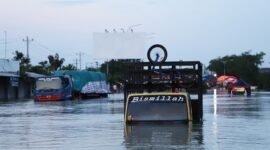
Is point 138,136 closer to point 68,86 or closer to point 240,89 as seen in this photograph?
point 68,86

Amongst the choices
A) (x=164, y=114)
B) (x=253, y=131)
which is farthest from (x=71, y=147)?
(x=253, y=131)

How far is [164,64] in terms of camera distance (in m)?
22.2

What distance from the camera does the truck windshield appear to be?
5762 centimetres

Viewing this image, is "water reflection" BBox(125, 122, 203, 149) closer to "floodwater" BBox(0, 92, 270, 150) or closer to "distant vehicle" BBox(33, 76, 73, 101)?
"floodwater" BBox(0, 92, 270, 150)

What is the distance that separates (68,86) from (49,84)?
234 cm

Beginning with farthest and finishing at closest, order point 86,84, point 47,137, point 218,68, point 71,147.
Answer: point 218,68 → point 86,84 → point 47,137 → point 71,147

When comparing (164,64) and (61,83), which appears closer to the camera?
(164,64)

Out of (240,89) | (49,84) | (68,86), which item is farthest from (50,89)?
(240,89)

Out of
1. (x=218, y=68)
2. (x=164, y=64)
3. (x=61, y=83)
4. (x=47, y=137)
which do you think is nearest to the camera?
(x=47, y=137)

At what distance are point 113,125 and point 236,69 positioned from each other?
5947 inches

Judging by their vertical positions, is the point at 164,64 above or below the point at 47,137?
above

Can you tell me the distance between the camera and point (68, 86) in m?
59.5

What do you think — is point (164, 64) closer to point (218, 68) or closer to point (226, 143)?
point (226, 143)

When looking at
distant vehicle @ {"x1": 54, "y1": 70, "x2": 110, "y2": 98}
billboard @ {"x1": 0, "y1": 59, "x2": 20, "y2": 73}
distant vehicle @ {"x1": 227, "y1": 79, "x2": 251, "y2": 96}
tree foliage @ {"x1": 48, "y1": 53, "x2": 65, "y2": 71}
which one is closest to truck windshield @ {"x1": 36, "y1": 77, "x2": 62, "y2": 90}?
distant vehicle @ {"x1": 54, "y1": 70, "x2": 110, "y2": 98}
